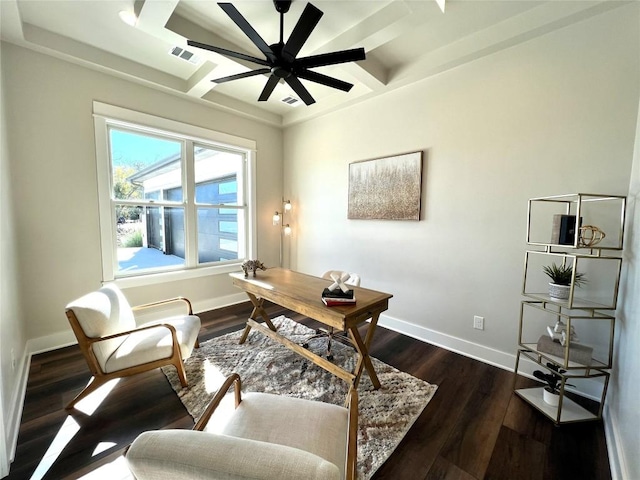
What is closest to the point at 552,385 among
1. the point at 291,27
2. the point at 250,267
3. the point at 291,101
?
the point at 250,267

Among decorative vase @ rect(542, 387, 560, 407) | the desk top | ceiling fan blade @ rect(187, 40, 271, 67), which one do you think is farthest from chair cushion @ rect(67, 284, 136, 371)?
decorative vase @ rect(542, 387, 560, 407)

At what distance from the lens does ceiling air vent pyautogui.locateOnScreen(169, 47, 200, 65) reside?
2.59 metres

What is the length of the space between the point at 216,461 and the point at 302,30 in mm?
2203

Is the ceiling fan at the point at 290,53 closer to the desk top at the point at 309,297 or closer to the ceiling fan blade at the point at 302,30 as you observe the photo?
the ceiling fan blade at the point at 302,30

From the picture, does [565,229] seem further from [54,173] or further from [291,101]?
[54,173]

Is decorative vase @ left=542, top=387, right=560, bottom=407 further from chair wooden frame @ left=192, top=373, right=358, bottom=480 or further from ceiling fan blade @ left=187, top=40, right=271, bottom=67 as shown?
ceiling fan blade @ left=187, top=40, right=271, bottom=67

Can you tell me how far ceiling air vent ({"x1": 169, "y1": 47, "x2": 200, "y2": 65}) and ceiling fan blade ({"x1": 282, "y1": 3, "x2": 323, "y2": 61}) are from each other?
141 cm

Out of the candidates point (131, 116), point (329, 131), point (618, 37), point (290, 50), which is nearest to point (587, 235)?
point (618, 37)

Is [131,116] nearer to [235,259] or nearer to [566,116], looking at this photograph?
[235,259]

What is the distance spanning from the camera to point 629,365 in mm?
1478

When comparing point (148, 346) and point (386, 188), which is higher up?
point (386, 188)

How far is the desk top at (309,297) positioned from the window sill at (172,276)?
46.0 inches

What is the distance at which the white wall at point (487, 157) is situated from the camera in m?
1.92

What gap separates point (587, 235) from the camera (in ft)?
6.48
